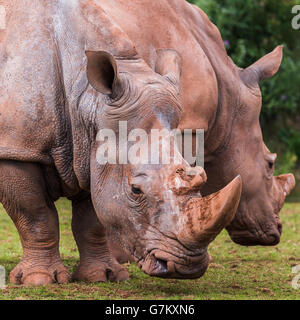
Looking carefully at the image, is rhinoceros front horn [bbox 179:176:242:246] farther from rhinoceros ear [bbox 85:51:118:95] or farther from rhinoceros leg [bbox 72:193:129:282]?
rhinoceros leg [bbox 72:193:129:282]

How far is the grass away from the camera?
18.5 feet

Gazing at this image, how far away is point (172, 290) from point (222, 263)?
5.27 feet

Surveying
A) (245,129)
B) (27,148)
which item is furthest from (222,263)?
(27,148)

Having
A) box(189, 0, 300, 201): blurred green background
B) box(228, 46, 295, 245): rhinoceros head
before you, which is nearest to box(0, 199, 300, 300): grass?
box(228, 46, 295, 245): rhinoceros head

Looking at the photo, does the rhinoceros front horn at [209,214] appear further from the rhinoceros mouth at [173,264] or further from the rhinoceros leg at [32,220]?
the rhinoceros leg at [32,220]

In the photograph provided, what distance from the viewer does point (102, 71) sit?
542 centimetres

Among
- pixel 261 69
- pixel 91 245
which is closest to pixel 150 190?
pixel 91 245

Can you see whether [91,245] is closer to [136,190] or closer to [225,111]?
[136,190]

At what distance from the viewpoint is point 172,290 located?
5930 mm

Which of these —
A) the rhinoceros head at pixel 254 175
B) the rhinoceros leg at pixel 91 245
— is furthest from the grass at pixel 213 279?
the rhinoceros head at pixel 254 175

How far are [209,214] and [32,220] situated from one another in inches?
63.6

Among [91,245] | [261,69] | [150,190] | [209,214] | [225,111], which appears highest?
[261,69]
